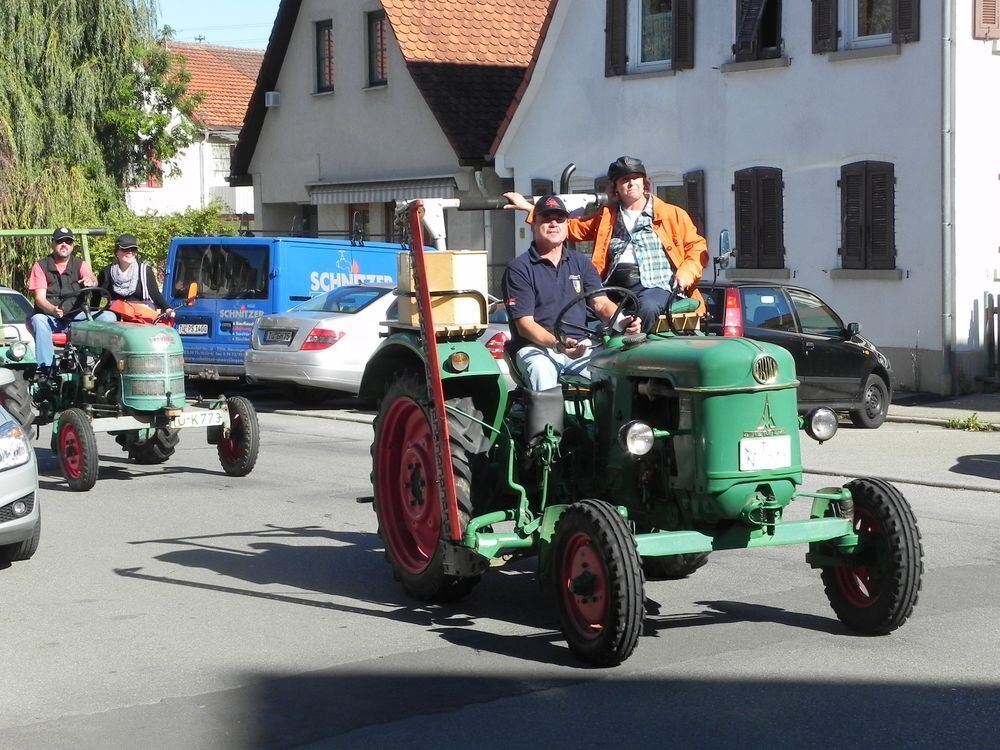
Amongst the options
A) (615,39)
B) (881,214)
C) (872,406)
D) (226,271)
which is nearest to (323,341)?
(226,271)

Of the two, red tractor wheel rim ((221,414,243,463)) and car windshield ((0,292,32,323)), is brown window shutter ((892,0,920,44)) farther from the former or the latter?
car windshield ((0,292,32,323))

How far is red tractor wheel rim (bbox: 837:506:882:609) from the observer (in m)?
7.01

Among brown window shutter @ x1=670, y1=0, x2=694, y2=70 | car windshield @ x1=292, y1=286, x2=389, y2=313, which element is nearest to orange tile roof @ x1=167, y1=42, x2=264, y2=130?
brown window shutter @ x1=670, y1=0, x2=694, y2=70

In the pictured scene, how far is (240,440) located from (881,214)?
11.0 metres

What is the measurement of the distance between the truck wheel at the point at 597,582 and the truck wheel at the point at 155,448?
7496 millimetres

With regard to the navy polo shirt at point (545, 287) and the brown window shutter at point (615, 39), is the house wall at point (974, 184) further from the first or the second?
the navy polo shirt at point (545, 287)

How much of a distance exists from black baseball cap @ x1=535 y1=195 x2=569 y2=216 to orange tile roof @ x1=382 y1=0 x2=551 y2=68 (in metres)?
21.4

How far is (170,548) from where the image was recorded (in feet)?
32.1

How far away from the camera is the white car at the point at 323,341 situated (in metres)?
18.5

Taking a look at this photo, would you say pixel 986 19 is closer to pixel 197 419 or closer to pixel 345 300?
pixel 345 300

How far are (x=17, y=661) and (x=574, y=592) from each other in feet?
8.26

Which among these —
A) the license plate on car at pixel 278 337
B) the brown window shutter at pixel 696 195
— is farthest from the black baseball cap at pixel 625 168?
the brown window shutter at pixel 696 195

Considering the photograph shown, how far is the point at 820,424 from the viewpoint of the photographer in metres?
7.10

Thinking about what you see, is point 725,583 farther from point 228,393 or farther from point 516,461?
point 228,393
